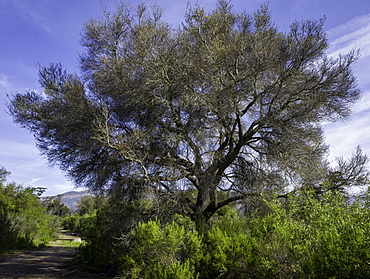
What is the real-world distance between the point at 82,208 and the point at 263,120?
109 ft

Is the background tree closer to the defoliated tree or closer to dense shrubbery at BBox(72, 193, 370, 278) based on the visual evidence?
the defoliated tree

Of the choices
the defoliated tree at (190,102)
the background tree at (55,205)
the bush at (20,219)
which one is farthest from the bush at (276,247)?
the background tree at (55,205)

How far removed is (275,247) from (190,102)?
499 centimetres

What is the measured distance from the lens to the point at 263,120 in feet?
30.3

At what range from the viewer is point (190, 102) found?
28.1ft

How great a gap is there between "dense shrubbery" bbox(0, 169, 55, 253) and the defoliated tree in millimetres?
7435

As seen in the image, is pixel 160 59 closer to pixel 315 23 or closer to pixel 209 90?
pixel 209 90

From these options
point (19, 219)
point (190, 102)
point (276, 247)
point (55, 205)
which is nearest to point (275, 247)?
point (276, 247)

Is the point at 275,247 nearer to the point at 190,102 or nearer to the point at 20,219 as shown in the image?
the point at 190,102

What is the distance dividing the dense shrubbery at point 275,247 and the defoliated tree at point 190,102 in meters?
2.45

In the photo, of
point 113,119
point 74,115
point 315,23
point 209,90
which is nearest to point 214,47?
point 209,90

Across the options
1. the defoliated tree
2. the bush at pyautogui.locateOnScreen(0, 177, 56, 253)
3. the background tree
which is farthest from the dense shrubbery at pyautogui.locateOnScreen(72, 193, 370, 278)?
the background tree

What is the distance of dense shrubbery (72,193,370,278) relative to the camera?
152 inches

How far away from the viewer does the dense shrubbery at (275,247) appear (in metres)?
3.87
